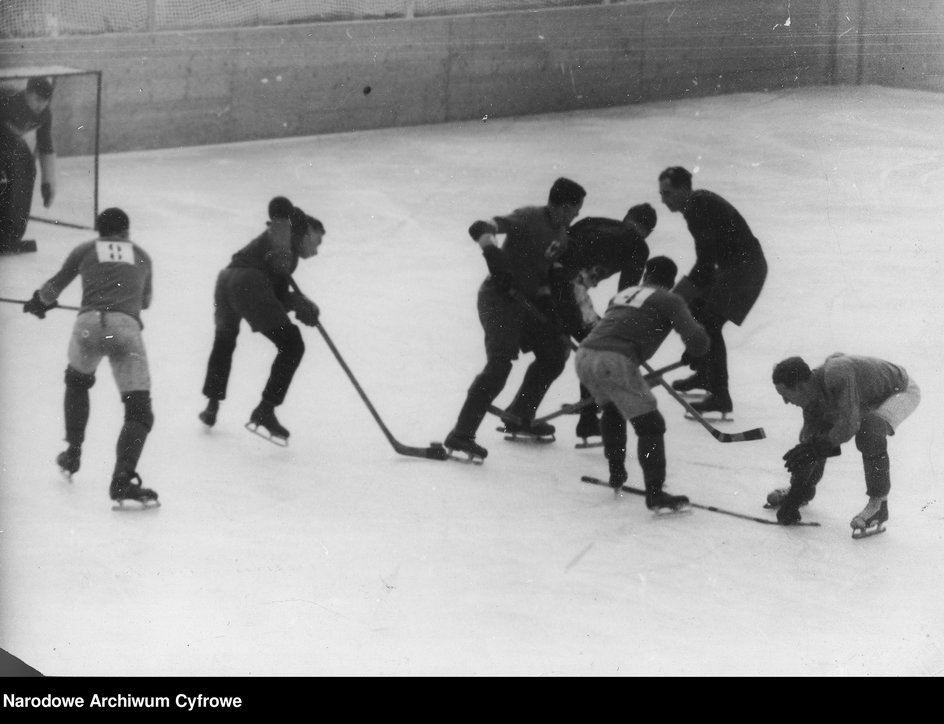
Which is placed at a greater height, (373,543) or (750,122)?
(750,122)

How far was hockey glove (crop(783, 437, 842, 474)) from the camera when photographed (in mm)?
6031

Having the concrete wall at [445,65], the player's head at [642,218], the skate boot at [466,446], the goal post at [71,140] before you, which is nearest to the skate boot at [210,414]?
the skate boot at [466,446]

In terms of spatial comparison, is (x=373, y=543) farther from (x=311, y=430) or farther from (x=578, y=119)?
(x=578, y=119)

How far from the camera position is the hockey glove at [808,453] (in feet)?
19.8

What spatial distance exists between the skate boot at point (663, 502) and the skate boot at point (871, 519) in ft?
2.36

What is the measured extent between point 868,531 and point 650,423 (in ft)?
3.24

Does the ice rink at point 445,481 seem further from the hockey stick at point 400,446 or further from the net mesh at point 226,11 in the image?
the net mesh at point 226,11

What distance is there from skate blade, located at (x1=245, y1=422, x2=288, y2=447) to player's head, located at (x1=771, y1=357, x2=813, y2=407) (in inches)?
93.3

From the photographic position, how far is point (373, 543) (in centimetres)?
599

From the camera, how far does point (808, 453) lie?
6105 millimetres

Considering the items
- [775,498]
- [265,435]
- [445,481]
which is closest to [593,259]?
[445,481]
